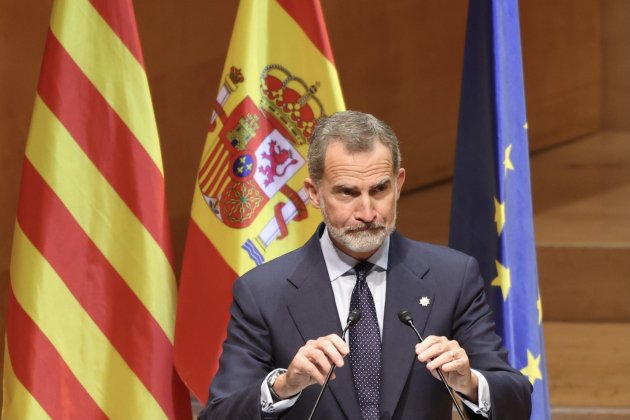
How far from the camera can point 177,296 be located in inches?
125

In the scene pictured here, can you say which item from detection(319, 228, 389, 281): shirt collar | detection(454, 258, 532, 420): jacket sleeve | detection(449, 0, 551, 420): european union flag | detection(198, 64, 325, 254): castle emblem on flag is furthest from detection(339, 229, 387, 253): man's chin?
detection(449, 0, 551, 420): european union flag

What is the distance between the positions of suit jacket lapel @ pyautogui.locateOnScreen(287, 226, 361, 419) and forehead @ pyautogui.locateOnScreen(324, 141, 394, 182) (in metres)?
0.19

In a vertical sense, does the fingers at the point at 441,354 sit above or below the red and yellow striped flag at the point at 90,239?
below

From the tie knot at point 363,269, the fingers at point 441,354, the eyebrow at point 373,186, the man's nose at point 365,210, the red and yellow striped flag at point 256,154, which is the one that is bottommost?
the fingers at point 441,354

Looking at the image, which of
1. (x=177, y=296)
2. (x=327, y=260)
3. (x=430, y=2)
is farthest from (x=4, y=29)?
(x=430, y=2)

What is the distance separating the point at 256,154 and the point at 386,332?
1.05 metres

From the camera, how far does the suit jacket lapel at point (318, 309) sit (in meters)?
2.16

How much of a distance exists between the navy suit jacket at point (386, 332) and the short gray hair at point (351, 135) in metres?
0.19

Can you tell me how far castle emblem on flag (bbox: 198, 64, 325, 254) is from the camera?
10.3 feet

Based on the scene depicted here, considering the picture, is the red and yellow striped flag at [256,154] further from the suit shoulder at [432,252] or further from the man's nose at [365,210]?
the man's nose at [365,210]

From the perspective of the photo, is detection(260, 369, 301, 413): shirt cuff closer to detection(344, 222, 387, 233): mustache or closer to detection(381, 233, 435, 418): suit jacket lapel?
detection(381, 233, 435, 418): suit jacket lapel

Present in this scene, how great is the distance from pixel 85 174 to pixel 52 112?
6.9 inches

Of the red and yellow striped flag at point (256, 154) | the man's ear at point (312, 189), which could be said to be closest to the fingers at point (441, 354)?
the man's ear at point (312, 189)

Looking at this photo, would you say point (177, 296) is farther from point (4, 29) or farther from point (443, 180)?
point (443, 180)
